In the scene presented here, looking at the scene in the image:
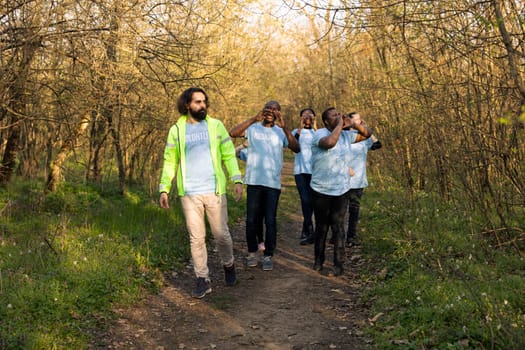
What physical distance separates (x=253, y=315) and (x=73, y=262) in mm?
2160

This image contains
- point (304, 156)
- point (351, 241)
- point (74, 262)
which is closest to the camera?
point (74, 262)

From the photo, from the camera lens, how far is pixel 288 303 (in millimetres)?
5969

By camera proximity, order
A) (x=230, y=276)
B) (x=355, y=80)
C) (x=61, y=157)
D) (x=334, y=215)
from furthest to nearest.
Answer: (x=355, y=80) → (x=61, y=157) → (x=334, y=215) → (x=230, y=276)

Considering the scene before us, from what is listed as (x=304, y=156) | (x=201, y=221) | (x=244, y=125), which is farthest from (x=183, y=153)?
(x=304, y=156)

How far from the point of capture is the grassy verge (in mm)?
4898

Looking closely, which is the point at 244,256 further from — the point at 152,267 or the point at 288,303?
the point at 288,303

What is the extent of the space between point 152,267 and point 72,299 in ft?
5.59

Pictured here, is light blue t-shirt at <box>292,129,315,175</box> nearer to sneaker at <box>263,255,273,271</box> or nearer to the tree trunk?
sneaker at <box>263,255,273,271</box>

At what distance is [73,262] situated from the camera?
20.6 feet

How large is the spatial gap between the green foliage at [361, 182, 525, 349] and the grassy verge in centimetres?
257

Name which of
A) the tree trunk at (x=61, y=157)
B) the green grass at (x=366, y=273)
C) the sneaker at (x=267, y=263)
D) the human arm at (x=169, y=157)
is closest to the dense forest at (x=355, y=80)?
the tree trunk at (x=61, y=157)

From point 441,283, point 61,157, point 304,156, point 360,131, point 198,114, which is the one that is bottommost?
point 441,283

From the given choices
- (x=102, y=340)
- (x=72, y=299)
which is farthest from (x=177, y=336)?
(x=72, y=299)

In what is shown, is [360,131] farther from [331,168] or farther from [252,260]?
[252,260]
